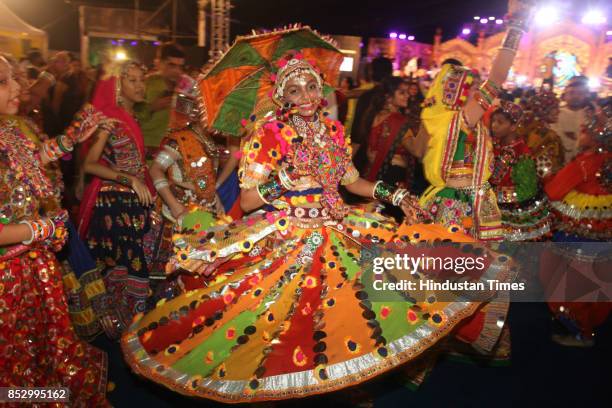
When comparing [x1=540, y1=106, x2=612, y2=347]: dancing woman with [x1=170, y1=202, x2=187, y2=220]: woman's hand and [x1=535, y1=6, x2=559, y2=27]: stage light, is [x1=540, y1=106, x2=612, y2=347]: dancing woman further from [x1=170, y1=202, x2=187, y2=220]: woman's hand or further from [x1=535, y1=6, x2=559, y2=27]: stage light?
[x1=535, y1=6, x2=559, y2=27]: stage light

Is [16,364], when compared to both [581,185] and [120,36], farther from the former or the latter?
[120,36]

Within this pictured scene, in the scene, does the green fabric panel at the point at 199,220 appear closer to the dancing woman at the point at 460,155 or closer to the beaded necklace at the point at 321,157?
the beaded necklace at the point at 321,157

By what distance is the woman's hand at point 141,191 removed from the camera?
438cm

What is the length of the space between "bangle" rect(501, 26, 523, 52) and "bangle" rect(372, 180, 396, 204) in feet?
4.08

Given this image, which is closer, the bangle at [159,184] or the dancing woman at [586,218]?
the bangle at [159,184]

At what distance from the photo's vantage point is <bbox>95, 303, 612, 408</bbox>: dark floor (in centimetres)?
379

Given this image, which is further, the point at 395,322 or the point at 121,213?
the point at 121,213

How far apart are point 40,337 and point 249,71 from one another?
1905 millimetres

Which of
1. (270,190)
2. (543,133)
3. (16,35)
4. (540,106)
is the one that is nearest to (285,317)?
(270,190)

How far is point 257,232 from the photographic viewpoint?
10.5 ft

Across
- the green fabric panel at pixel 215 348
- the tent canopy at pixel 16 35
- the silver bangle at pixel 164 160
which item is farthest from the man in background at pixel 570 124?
the tent canopy at pixel 16 35

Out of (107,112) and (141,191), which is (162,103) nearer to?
(107,112)

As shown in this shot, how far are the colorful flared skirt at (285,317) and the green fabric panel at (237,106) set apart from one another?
0.60 metres

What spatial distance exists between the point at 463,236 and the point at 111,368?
8.92ft
